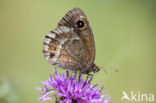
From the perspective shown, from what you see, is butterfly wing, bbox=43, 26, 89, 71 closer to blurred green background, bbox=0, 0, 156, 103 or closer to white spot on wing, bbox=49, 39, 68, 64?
white spot on wing, bbox=49, 39, 68, 64

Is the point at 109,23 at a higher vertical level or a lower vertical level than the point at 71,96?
higher

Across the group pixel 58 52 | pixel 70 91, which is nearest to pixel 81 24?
pixel 58 52

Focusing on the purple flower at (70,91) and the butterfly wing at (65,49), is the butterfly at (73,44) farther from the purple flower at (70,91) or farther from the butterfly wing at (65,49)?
the purple flower at (70,91)

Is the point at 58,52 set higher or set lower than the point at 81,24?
lower

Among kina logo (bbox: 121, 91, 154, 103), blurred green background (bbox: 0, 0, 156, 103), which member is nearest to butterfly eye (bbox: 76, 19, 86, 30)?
blurred green background (bbox: 0, 0, 156, 103)

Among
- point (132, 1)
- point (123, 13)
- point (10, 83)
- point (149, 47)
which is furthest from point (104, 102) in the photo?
point (132, 1)

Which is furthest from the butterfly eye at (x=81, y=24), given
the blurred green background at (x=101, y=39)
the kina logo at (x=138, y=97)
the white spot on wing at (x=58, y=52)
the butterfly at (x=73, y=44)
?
the kina logo at (x=138, y=97)

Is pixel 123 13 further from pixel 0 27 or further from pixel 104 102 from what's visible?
pixel 104 102

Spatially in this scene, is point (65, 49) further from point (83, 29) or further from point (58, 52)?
point (83, 29)
